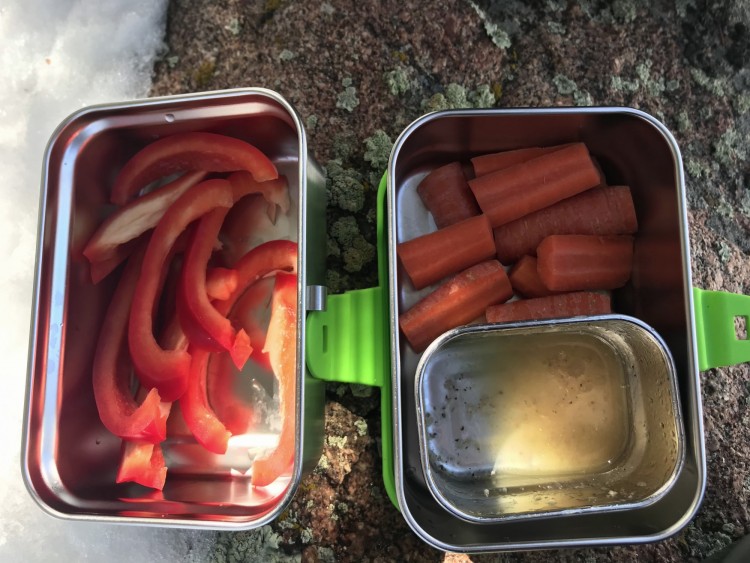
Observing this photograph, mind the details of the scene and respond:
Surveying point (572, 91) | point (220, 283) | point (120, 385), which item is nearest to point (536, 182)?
point (572, 91)

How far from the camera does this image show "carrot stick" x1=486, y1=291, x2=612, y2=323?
105 cm

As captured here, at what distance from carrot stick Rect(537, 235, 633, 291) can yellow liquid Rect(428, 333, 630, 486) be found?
10 cm

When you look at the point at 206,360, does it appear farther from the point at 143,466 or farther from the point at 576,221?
the point at 576,221

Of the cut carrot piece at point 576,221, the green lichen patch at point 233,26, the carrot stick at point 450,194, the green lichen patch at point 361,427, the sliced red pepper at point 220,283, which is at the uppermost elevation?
the green lichen patch at point 233,26

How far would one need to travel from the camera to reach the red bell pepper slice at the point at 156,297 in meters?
1.04

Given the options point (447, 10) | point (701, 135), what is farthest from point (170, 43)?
point (701, 135)

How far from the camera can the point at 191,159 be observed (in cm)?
109

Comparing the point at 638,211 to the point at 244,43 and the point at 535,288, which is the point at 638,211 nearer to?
the point at 535,288

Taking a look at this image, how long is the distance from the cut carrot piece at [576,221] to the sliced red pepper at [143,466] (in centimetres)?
74

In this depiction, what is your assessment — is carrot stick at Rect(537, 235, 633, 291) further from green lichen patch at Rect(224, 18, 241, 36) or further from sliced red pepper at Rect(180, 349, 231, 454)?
green lichen patch at Rect(224, 18, 241, 36)

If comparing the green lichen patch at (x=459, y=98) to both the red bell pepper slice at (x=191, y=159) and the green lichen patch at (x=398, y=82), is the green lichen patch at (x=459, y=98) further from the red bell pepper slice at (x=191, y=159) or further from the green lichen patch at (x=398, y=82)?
the red bell pepper slice at (x=191, y=159)

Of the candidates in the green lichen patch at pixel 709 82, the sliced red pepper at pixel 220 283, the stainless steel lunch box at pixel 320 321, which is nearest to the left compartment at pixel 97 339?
the stainless steel lunch box at pixel 320 321

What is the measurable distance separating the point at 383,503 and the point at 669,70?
1.07 meters

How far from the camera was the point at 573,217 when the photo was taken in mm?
1090
